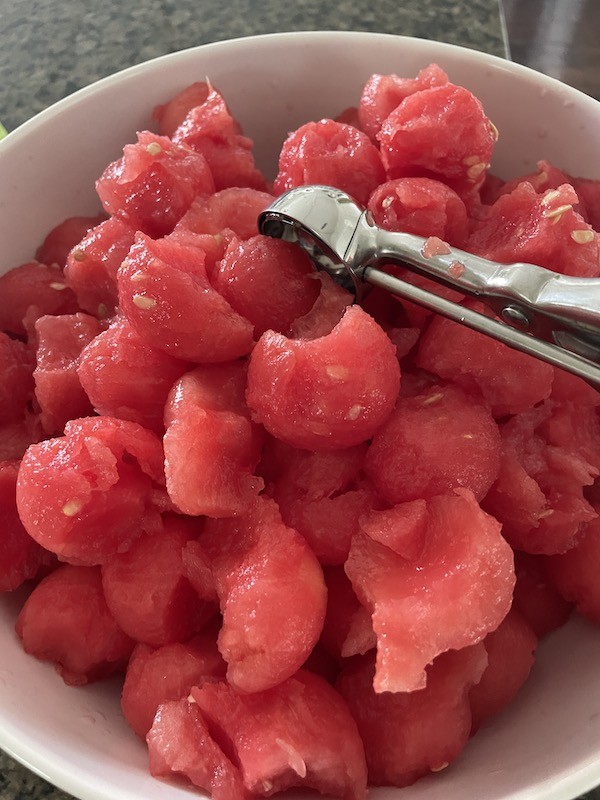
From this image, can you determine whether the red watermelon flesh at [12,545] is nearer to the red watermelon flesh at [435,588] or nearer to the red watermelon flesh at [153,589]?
the red watermelon flesh at [153,589]

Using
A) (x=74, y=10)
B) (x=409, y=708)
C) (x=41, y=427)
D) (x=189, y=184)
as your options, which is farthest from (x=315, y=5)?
(x=409, y=708)

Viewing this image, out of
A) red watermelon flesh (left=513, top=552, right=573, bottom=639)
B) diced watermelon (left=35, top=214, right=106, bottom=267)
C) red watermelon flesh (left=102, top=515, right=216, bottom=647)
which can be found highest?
diced watermelon (left=35, top=214, right=106, bottom=267)

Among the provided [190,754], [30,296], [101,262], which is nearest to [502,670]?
[190,754]

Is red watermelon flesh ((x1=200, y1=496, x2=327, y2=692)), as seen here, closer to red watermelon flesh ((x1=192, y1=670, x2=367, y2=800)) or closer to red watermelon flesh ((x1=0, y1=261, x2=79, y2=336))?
red watermelon flesh ((x1=192, y1=670, x2=367, y2=800))

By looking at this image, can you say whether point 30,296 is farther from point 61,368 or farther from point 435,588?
point 435,588

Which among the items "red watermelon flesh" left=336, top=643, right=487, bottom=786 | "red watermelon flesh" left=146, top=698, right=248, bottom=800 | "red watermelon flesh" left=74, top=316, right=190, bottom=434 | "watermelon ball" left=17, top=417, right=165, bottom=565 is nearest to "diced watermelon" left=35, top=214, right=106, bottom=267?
"red watermelon flesh" left=74, top=316, right=190, bottom=434

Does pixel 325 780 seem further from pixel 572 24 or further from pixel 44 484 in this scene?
pixel 572 24

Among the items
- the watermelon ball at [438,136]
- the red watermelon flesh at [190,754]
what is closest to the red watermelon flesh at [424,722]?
the red watermelon flesh at [190,754]
